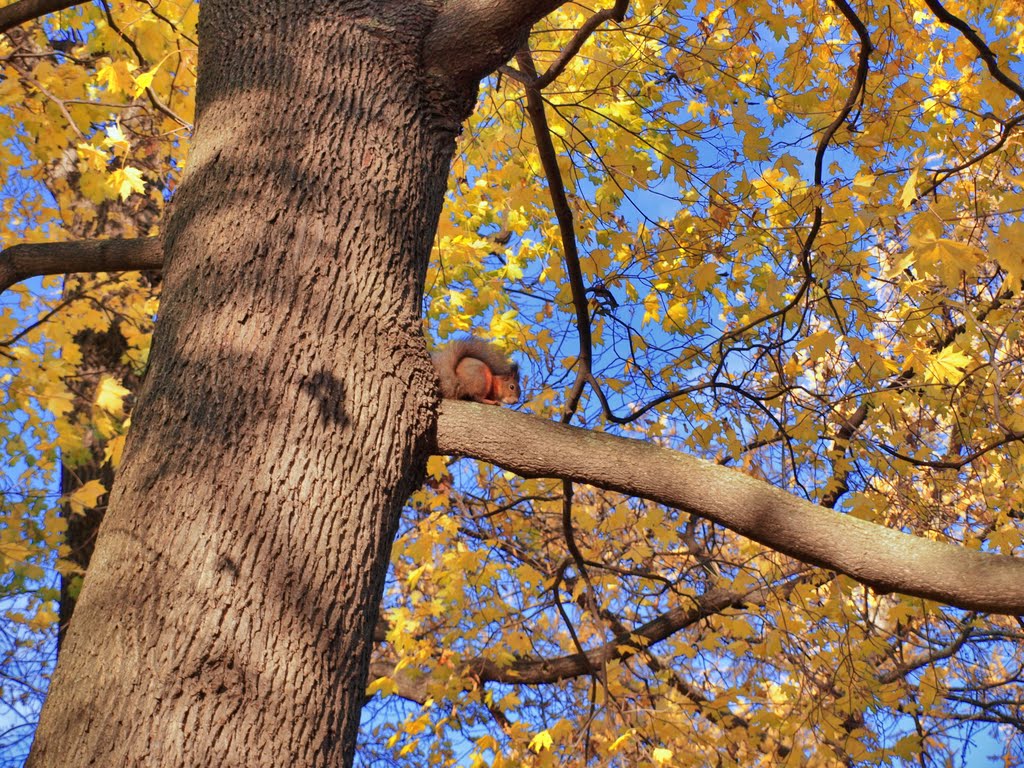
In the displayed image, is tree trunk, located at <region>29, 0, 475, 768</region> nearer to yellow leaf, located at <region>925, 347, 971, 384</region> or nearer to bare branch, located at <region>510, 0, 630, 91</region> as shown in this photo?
bare branch, located at <region>510, 0, 630, 91</region>

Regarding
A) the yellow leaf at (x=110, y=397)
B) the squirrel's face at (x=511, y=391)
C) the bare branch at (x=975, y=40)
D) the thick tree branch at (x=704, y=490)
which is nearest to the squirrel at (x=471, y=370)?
the squirrel's face at (x=511, y=391)

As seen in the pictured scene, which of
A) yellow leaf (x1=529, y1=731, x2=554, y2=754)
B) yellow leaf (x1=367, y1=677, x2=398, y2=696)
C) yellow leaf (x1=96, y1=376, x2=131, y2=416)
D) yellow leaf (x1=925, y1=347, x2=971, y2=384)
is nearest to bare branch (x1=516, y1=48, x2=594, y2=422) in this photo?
yellow leaf (x1=925, y1=347, x2=971, y2=384)

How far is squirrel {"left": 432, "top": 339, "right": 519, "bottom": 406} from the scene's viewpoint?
2615 mm

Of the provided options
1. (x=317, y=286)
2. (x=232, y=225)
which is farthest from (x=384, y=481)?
(x=232, y=225)

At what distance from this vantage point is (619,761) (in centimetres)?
468

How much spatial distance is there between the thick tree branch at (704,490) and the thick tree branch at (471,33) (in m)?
0.84

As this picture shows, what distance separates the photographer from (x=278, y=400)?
1.66 metres

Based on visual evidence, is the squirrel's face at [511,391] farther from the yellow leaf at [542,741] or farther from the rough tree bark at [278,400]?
the yellow leaf at [542,741]

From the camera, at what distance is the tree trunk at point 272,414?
1.43m

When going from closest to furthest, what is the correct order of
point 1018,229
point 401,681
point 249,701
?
point 249,701
point 1018,229
point 401,681

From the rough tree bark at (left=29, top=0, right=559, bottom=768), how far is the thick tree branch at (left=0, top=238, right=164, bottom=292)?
1.07 ft

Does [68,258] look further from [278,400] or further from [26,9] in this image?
[278,400]

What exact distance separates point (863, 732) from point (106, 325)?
196 inches

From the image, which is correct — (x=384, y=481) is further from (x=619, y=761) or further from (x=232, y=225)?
(x=619, y=761)
